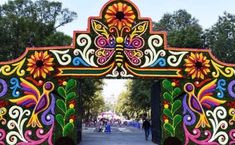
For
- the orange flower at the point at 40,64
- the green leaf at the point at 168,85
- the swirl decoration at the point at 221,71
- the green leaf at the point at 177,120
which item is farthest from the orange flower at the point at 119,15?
the green leaf at the point at 177,120

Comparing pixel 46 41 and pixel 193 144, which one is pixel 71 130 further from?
pixel 46 41

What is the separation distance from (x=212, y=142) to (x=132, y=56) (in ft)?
10.4

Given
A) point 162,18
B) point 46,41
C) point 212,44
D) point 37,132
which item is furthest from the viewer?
point 162,18

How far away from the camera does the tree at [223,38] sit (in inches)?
2030

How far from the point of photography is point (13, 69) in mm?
14602

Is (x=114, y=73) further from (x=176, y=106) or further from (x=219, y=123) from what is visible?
(x=219, y=123)

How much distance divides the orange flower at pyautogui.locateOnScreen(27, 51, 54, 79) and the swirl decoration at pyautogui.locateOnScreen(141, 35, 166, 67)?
2539mm

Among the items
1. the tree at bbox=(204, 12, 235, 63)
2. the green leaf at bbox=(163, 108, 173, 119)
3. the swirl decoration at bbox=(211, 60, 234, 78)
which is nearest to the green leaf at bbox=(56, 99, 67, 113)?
the green leaf at bbox=(163, 108, 173, 119)

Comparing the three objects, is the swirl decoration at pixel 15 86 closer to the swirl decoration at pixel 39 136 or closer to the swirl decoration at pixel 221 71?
the swirl decoration at pixel 39 136

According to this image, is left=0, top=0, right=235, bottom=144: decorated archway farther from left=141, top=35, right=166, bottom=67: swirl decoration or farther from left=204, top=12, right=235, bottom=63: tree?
left=204, top=12, right=235, bottom=63: tree

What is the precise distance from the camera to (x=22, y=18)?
43688mm

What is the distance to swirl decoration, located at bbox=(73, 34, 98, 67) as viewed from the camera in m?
14.7

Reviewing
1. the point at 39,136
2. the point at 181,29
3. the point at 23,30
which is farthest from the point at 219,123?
the point at 181,29

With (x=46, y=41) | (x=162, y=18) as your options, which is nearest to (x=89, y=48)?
(x=46, y=41)
